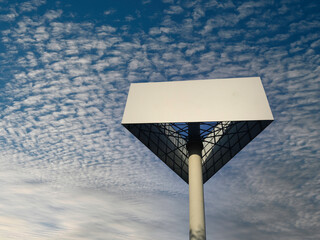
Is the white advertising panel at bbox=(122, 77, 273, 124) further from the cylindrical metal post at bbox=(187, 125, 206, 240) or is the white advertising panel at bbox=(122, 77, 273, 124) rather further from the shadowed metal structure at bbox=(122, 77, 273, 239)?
the cylindrical metal post at bbox=(187, 125, 206, 240)

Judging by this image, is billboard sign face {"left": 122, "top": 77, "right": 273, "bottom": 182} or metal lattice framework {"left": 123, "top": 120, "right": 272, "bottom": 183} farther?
metal lattice framework {"left": 123, "top": 120, "right": 272, "bottom": 183}

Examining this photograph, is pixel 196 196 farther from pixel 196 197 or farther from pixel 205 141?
pixel 205 141

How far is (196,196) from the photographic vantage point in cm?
1864

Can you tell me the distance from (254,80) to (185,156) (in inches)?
498

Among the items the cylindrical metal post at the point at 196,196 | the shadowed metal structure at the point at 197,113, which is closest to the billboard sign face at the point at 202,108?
the shadowed metal structure at the point at 197,113

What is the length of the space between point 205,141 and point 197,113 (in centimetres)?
543

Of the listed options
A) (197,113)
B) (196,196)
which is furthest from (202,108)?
(196,196)

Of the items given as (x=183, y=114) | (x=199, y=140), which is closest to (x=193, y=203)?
(x=199, y=140)

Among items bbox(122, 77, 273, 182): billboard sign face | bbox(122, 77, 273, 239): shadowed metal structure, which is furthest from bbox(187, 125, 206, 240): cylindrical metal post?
bbox(122, 77, 273, 182): billboard sign face

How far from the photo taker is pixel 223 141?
23.6 meters

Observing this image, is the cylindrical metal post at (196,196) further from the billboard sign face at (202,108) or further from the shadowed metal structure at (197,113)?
the billboard sign face at (202,108)

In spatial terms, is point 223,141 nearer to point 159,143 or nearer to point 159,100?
point 159,143

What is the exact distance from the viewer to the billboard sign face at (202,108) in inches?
674

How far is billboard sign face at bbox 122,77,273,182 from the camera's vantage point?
17125mm
